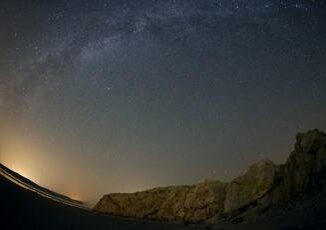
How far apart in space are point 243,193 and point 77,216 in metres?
27.2

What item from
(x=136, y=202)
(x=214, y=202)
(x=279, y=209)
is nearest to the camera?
(x=279, y=209)

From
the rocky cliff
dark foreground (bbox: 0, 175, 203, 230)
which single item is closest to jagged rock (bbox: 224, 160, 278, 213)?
the rocky cliff

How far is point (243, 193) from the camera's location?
182ft

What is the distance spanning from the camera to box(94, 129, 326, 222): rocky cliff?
4941 cm

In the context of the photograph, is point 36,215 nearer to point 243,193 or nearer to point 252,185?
point 243,193

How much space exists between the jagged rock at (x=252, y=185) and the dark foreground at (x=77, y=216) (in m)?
6.51

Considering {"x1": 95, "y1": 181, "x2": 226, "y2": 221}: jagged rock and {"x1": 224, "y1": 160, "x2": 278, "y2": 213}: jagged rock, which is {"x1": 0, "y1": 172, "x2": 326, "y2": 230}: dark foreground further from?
{"x1": 95, "y1": 181, "x2": 226, "y2": 221}: jagged rock

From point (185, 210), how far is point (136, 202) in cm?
1342

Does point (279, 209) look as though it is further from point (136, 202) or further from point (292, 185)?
point (136, 202)

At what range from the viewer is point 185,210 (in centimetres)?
6022

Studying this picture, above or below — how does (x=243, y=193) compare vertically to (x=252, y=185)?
below

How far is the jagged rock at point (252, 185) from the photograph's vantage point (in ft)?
173

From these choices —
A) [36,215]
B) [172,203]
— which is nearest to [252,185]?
[172,203]

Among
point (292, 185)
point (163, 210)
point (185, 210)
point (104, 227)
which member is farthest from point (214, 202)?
point (104, 227)
